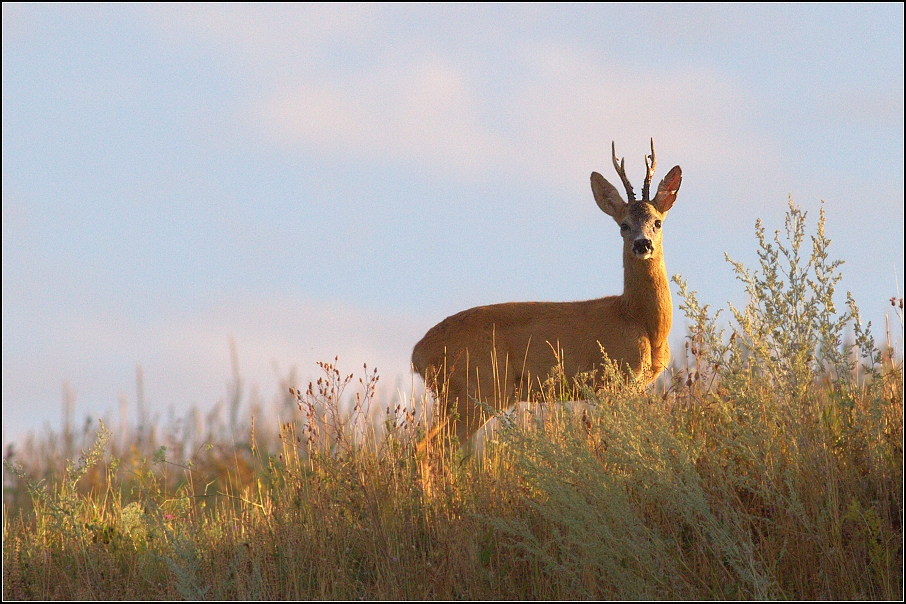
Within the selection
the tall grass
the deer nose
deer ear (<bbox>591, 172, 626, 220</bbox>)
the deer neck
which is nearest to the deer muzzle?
the deer nose

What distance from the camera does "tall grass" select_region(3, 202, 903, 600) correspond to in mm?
5414

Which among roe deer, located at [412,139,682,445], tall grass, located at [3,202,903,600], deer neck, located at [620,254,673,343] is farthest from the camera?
deer neck, located at [620,254,673,343]

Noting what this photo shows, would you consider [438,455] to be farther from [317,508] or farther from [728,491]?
[728,491]

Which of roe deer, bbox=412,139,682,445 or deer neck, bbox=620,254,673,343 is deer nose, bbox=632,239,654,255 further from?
deer neck, bbox=620,254,673,343

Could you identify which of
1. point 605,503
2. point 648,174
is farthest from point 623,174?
point 605,503

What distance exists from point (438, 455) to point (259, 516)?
3.98 ft

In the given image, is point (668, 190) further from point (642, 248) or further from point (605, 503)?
point (605, 503)

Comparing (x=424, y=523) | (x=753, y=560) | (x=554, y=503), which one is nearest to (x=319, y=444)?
(x=424, y=523)

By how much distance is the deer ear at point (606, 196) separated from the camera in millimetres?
→ 8742

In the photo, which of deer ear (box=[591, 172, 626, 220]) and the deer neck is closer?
the deer neck

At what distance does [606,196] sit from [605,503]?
374cm

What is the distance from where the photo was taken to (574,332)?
845 centimetres

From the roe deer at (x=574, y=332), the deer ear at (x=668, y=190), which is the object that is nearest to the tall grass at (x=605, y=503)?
the roe deer at (x=574, y=332)

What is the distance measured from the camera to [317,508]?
21.7 feet
